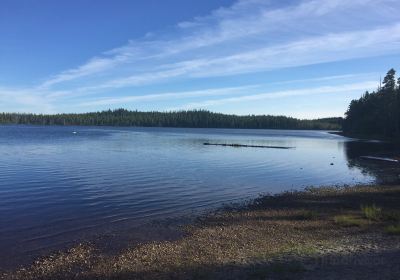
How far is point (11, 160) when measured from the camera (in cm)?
4984

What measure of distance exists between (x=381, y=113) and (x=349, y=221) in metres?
97.5

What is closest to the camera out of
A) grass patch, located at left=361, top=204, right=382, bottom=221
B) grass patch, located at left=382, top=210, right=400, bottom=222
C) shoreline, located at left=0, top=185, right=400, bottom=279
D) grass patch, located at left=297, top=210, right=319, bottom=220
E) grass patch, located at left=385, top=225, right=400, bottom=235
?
shoreline, located at left=0, top=185, right=400, bottom=279

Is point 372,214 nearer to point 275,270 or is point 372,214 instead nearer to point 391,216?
point 391,216

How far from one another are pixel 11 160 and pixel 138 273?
41822 mm

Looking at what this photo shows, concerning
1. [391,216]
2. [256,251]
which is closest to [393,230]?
[391,216]

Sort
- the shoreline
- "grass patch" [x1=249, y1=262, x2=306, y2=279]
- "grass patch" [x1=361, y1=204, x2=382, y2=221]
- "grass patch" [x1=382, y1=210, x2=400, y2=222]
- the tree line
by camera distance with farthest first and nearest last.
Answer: the tree line, "grass patch" [x1=361, y1=204, x2=382, y2=221], "grass patch" [x1=382, y1=210, x2=400, y2=222], the shoreline, "grass patch" [x1=249, y1=262, x2=306, y2=279]

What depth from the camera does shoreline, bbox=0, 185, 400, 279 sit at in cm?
1311

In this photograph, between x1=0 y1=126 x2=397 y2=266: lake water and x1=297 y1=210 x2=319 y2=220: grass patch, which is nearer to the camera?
x1=0 y1=126 x2=397 y2=266: lake water

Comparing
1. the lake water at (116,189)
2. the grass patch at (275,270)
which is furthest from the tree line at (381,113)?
the grass patch at (275,270)

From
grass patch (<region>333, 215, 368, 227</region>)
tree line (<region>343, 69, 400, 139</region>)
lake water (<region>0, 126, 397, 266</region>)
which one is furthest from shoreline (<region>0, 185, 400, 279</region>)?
tree line (<region>343, 69, 400, 139</region>)

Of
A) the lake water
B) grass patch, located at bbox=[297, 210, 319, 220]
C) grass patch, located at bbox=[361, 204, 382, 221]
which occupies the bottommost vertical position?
the lake water

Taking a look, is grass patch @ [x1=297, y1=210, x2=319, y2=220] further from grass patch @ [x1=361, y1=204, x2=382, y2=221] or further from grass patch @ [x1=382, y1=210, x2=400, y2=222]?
grass patch @ [x1=382, y1=210, x2=400, y2=222]

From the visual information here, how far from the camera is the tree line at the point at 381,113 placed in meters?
100

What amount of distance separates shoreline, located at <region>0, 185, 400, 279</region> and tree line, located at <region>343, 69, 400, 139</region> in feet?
275
